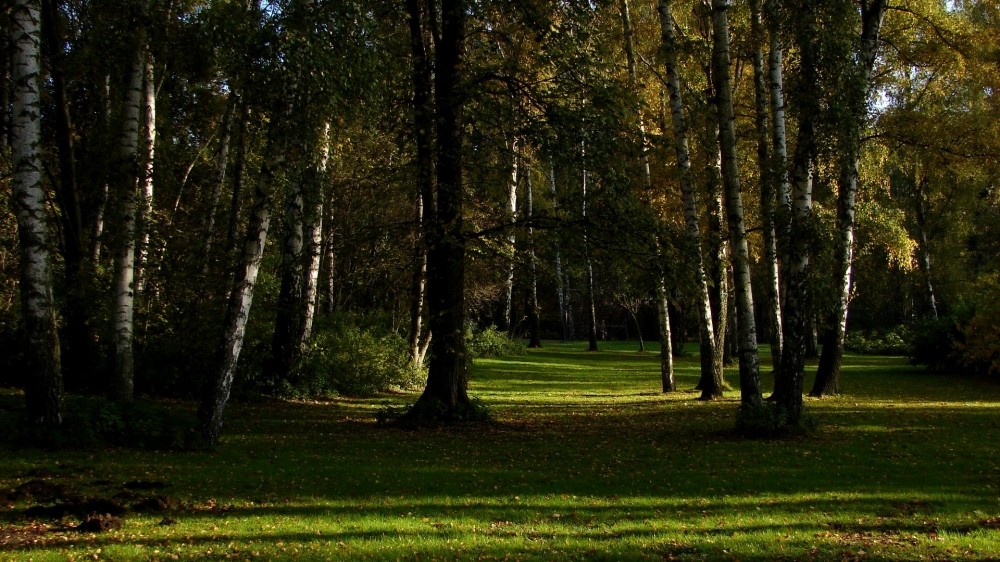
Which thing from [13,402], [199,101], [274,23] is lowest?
[13,402]

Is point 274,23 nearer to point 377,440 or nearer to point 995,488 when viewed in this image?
point 377,440

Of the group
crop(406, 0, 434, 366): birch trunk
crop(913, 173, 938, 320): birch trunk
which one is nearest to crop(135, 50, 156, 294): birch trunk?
crop(406, 0, 434, 366): birch trunk

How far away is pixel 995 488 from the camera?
816 centimetres

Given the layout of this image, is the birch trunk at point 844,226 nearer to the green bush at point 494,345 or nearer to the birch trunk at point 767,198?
the birch trunk at point 767,198

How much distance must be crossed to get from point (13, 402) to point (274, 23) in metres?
6.75

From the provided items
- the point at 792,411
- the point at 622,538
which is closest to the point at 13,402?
the point at 622,538

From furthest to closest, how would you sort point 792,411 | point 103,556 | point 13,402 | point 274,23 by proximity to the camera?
1. point 792,411
2. point 13,402
3. point 274,23
4. point 103,556

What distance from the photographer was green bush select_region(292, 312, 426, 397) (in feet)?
56.1

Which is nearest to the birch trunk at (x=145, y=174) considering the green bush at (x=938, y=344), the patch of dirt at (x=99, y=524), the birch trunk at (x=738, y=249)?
the patch of dirt at (x=99, y=524)

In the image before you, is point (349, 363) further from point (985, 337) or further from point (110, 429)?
point (985, 337)

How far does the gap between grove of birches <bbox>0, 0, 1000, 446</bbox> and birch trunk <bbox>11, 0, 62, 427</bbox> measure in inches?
1.3

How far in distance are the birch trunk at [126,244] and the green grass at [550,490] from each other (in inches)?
68.4

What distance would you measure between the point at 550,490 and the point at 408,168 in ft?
21.6

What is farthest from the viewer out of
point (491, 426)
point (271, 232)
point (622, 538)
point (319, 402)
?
point (271, 232)
